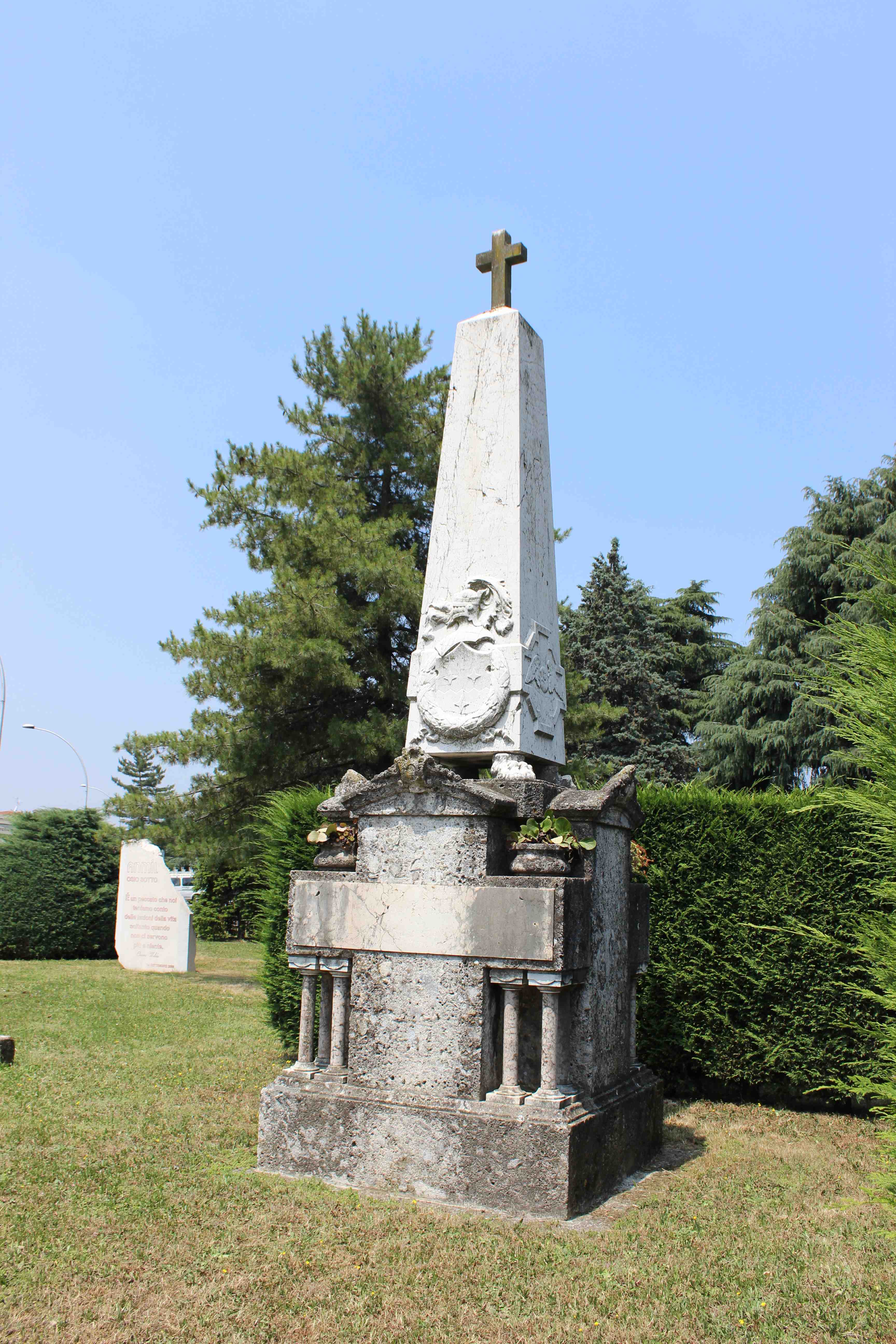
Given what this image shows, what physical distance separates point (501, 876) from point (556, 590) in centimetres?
216

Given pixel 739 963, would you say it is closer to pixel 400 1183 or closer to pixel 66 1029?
pixel 400 1183

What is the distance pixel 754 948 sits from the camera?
7.75 m

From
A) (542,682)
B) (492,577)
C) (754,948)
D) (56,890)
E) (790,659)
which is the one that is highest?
(790,659)

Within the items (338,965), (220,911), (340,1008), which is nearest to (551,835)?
(338,965)

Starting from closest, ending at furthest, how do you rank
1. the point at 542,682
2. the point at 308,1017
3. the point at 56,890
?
the point at 308,1017 < the point at 542,682 < the point at 56,890

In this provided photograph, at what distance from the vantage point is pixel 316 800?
9.16 m

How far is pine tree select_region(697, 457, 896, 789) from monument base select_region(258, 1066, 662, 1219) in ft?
42.2

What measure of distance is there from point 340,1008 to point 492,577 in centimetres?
264

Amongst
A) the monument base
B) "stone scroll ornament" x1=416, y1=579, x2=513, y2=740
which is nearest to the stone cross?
"stone scroll ornament" x1=416, y1=579, x2=513, y2=740

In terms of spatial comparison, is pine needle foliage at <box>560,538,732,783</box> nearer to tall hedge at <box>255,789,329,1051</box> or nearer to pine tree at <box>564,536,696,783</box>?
pine tree at <box>564,536,696,783</box>

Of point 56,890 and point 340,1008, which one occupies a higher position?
point 340,1008

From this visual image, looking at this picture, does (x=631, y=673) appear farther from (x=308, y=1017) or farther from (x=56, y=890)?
(x=308, y=1017)

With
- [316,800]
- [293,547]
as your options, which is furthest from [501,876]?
[293,547]

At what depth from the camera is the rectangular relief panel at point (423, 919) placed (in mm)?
5031
